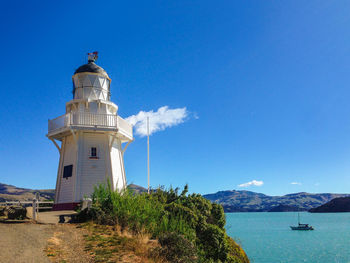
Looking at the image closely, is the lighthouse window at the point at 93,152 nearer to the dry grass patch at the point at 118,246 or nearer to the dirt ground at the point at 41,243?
the dirt ground at the point at 41,243

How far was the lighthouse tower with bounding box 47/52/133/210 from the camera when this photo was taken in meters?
20.4

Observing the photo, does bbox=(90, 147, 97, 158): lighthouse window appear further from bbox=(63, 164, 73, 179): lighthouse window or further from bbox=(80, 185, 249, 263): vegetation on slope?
bbox=(80, 185, 249, 263): vegetation on slope

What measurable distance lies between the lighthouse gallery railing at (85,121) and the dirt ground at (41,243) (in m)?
8.60

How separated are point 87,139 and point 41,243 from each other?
11.8 metres

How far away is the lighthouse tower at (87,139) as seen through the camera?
802 inches

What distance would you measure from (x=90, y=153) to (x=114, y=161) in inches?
79.6

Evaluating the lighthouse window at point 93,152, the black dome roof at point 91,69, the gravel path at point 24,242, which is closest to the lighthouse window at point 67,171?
the lighthouse window at point 93,152

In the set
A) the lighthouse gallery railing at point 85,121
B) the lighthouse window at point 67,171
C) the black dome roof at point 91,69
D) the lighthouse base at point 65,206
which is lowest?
the lighthouse base at point 65,206

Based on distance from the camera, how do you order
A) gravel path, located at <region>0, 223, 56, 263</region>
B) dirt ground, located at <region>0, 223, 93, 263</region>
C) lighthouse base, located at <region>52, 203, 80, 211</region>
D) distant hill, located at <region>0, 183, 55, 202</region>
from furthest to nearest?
1. distant hill, located at <region>0, 183, 55, 202</region>
2. lighthouse base, located at <region>52, 203, 80, 211</region>
3. dirt ground, located at <region>0, 223, 93, 263</region>
4. gravel path, located at <region>0, 223, 56, 263</region>

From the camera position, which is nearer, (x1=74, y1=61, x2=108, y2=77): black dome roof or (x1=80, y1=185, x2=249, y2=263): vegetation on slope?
(x1=80, y1=185, x2=249, y2=263): vegetation on slope

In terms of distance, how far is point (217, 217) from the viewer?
22.5 meters

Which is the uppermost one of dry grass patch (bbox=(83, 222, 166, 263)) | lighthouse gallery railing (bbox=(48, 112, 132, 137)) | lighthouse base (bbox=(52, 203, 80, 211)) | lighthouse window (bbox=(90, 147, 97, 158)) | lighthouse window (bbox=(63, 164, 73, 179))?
lighthouse gallery railing (bbox=(48, 112, 132, 137))

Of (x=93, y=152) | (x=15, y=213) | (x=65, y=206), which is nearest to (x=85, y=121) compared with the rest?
(x=93, y=152)

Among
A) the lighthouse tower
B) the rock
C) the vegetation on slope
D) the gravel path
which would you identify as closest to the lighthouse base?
the lighthouse tower
